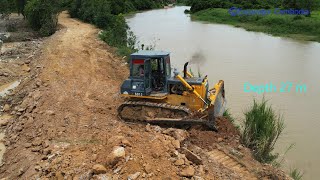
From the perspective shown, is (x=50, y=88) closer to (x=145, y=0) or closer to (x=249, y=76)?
(x=249, y=76)

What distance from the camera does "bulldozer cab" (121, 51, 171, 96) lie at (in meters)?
11.0

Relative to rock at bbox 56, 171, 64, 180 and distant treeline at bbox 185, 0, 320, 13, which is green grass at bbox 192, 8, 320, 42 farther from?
rock at bbox 56, 171, 64, 180

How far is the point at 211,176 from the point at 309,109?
29.3 feet

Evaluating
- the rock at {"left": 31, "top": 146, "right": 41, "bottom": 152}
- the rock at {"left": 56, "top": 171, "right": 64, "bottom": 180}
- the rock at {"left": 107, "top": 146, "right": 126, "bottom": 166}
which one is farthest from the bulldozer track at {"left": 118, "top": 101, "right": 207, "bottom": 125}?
the rock at {"left": 56, "top": 171, "right": 64, "bottom": 180}

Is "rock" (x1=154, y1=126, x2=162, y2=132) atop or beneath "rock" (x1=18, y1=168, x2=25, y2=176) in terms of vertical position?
atop

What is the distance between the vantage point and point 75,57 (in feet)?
66.7

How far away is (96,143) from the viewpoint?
932 centimetres

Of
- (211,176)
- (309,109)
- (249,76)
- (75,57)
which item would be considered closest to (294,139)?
(309,109)

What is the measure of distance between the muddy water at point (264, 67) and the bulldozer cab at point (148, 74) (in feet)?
13.4

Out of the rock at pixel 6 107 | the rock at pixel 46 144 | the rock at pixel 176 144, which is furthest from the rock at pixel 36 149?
the rock at pixel 6 107

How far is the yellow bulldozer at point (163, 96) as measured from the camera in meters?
10.8

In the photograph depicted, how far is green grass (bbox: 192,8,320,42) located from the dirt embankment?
2497 cm

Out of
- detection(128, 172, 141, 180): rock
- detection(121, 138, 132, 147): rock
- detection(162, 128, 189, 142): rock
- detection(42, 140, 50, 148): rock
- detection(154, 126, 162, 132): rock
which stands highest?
detection(121, 138, 132, 147): rock

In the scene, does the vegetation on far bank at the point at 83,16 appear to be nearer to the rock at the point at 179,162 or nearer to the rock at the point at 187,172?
the rock at the point at 179,162
